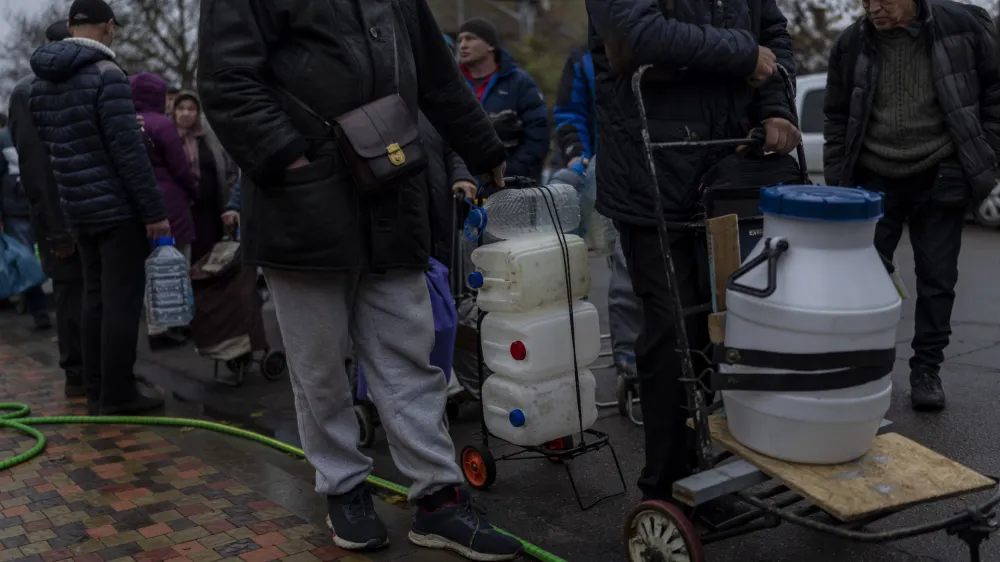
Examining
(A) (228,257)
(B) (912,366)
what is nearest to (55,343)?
(A) (228,257)

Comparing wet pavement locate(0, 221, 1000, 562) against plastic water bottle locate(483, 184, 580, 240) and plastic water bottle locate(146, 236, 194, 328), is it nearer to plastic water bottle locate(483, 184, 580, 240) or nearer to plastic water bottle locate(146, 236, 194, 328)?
plastic water bottle locate(146, 236, 194, 328)

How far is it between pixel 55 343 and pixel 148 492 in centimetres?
443

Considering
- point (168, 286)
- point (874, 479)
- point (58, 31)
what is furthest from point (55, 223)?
point (874, 479)

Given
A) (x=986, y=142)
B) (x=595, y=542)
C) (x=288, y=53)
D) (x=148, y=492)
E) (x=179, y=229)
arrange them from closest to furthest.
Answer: (x=288, y=53), (x=595, y=542), (x=148, y=492), (x=986, y=142), (x=179, y=229)

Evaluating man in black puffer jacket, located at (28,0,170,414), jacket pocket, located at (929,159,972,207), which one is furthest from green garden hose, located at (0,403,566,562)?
jacket pocket, located at (929,159,972,207)

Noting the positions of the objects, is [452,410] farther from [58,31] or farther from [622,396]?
[58,31]

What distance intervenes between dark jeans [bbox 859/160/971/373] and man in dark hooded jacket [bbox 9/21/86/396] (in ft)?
14.6

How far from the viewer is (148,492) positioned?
418 cm

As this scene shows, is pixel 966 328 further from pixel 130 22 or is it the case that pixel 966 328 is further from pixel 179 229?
pixel 130 22

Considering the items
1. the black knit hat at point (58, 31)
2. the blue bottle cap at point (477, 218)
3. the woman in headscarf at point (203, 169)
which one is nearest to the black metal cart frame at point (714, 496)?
the blue bottle cap at point (477, 218)

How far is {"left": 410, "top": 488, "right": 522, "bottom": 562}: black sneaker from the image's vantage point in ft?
10.8

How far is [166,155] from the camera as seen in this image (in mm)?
7066

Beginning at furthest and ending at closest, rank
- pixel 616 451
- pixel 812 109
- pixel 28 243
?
pixel 812 109
pixel 28 243
pixel 616 451

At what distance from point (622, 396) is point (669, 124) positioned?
6.75 ft
